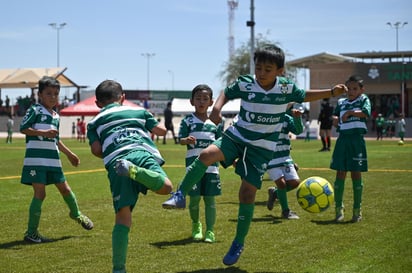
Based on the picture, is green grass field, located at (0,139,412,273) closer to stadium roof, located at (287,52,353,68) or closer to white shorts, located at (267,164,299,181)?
white shorts, located at (267,164,299,181)

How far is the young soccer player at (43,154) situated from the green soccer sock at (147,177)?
280cm

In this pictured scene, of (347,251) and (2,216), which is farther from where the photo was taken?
(2,216)

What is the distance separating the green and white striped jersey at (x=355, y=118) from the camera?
32.0ft

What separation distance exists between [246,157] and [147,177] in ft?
4.46

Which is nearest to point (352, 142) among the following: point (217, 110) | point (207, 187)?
point (207, 187)

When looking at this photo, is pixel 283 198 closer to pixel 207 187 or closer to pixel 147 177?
pixel 207 187

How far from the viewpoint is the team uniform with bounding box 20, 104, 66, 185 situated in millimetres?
8383

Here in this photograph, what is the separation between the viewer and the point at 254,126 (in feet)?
21.8

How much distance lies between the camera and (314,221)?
961 centimetres

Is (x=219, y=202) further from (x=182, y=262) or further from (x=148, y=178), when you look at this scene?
(x=148, y=178)

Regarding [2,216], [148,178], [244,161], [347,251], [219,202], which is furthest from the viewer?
[219,202]

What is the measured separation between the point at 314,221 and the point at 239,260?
2.98 meters

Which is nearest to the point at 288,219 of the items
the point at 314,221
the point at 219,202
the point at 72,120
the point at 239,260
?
the point at 314,221

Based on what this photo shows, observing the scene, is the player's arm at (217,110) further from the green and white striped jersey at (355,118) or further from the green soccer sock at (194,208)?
the green and white striped jersey at (355,118)
